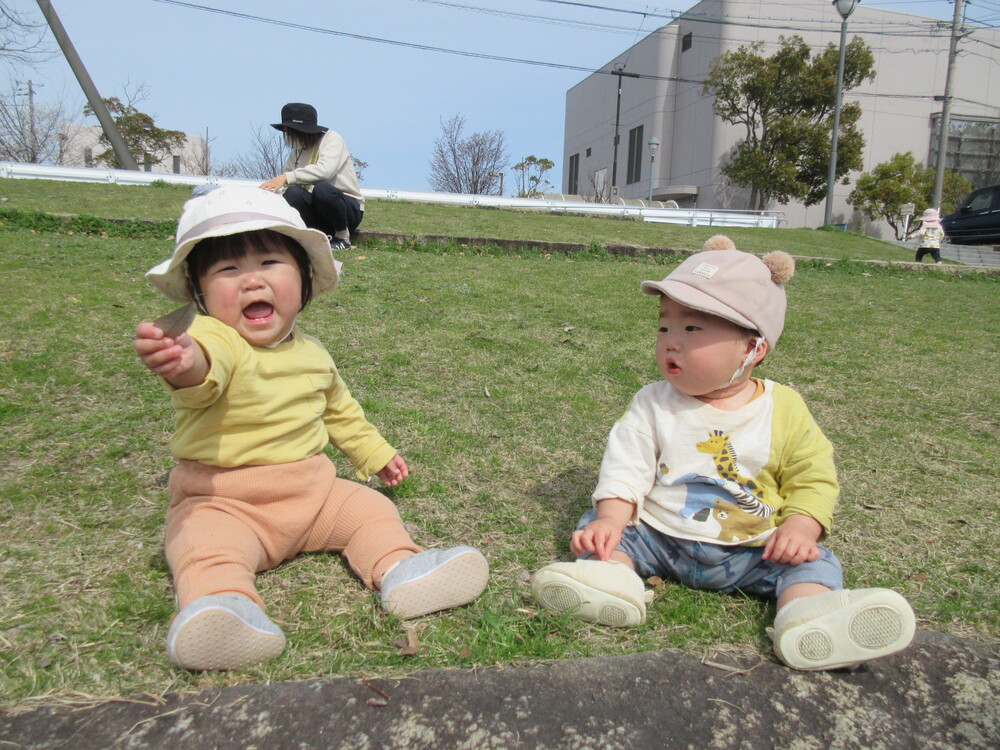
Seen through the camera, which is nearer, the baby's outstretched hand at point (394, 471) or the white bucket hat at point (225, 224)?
the white bucket hat at point (225, 224)

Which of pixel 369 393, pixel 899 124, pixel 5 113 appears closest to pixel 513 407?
pixel 369 393

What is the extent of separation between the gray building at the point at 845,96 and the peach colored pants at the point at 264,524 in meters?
32.8

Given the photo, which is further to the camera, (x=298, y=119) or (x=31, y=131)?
(x=31, y=131)

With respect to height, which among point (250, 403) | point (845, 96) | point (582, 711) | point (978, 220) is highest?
point (845, 96)

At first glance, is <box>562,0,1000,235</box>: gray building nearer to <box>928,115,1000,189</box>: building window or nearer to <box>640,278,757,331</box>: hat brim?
<box>928,115,1000,189</box>: building window

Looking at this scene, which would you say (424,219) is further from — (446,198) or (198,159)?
(198,159)

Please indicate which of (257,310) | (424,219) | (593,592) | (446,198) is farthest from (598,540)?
(446,198)

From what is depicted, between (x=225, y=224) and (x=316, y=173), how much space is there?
4648 millimetres

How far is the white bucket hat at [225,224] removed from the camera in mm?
1695

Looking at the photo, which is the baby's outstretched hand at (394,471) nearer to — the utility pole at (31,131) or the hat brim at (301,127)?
the hat brim at (301,127)

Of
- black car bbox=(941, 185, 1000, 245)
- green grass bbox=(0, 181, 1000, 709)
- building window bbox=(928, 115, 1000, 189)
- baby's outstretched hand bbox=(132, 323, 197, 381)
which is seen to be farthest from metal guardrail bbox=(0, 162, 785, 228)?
building window bbox=(928, 115, 1000, 189)

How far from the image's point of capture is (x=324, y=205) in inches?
248

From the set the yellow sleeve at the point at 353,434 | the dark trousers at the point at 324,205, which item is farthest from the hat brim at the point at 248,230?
the dark trousers at the point at 324,205

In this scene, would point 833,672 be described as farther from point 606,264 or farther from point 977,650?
point 606,264
